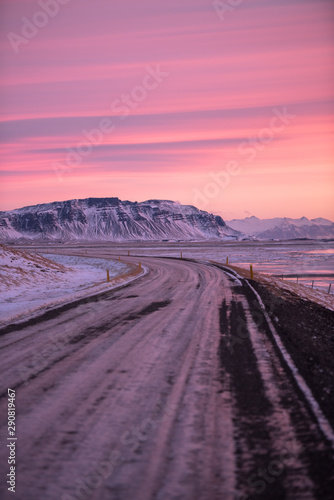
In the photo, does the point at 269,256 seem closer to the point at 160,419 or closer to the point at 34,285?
the point at 34,285

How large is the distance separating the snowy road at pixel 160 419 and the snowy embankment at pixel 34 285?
5175mm

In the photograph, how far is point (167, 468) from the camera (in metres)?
4.08

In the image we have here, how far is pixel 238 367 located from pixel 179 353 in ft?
4.50

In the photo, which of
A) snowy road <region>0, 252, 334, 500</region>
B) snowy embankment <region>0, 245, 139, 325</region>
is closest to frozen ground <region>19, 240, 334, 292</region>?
snowy embankment <region>0, 245, 139, 325</region>

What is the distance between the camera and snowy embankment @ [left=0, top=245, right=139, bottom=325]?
48.2 feet

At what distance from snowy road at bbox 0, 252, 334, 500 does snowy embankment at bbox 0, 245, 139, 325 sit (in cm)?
517

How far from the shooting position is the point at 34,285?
76.3ft

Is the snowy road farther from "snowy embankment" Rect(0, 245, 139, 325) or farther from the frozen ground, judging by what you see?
the frozen ground

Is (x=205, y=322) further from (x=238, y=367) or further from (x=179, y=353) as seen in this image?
(x=238, y=367)

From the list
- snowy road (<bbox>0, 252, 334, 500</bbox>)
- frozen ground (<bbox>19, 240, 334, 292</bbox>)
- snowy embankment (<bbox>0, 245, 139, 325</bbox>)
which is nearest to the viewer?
snowy road (<bbox>0, 252, 334, 500</bbox>)

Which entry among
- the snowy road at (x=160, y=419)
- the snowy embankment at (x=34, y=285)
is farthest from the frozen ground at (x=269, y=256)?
the snowy road at (x=160, y=419)

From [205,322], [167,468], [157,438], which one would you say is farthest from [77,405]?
[205,322]

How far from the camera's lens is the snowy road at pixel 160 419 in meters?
3.89

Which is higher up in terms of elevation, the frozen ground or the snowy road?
the snowy road
